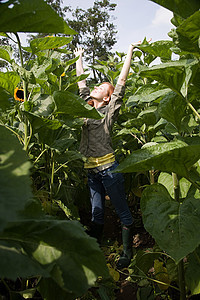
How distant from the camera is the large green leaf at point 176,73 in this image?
94 cm

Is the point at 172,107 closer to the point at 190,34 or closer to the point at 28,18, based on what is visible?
the point at 190,34

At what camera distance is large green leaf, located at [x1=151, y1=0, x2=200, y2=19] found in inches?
30.6

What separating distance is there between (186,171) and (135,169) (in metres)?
0.18

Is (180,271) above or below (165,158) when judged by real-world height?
below

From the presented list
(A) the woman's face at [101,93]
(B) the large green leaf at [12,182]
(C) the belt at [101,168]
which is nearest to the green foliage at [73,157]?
(B) the large green leaf at [12,182]

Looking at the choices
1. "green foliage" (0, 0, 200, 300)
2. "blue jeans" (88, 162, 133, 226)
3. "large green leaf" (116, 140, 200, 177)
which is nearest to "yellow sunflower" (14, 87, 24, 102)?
"green foliage" (0, 0, 200, 300)

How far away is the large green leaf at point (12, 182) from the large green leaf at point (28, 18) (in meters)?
0.27

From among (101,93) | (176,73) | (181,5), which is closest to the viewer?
(181,5)

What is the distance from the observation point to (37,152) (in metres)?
2.03

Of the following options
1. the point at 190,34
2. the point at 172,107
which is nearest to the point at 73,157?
the point at 172,107

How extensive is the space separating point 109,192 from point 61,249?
1.78 meters

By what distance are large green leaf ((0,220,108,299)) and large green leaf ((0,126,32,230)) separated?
0.18 metres

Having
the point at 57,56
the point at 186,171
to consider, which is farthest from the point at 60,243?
the point at 57,56

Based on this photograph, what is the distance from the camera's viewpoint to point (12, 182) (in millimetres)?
374
